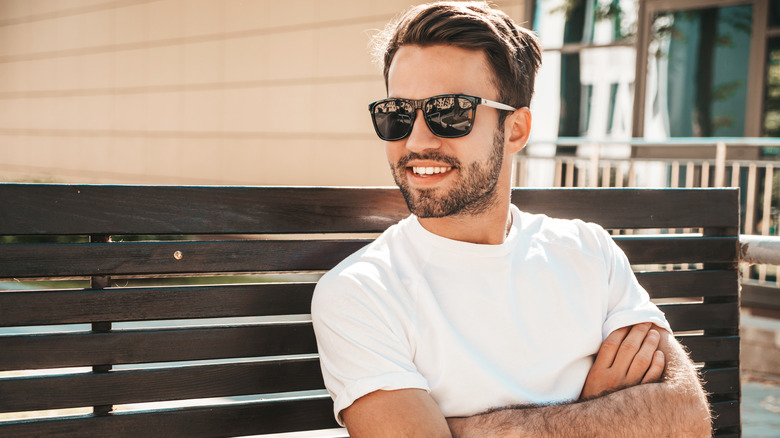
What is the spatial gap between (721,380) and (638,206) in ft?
2.35

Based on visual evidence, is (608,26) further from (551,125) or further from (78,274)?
(78,274)

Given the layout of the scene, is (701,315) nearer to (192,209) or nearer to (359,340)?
(359,340)

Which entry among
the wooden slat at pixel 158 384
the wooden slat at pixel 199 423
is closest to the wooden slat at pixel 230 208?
the wooden slat at pixel 158 384

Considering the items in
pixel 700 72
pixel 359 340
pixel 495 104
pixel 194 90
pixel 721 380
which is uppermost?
pixel 194 90

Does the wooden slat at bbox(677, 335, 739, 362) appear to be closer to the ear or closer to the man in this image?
the man

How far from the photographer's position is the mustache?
209 cm

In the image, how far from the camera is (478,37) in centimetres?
214

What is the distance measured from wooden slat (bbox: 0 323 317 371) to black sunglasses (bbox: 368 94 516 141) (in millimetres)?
621

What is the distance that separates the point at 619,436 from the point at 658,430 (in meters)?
0.14

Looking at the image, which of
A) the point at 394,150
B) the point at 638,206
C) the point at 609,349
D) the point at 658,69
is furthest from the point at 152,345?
the point at 658,69

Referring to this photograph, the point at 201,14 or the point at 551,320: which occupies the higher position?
the point at 201,14

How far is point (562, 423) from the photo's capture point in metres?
1.90

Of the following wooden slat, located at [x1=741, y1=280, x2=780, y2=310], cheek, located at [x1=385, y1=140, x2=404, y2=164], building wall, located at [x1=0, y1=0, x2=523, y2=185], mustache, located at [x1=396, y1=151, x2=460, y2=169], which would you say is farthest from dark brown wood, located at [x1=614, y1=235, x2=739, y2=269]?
building wall, located at [x1=0, y1=0, x2=523, y2=185]

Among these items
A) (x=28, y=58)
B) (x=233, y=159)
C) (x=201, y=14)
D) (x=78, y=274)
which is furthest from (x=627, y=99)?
(x=28, y=58)
